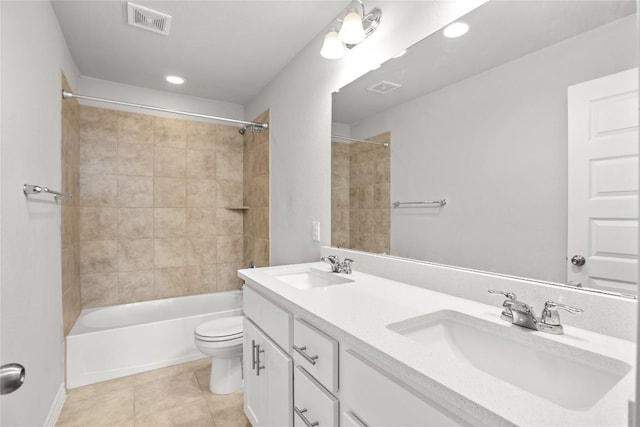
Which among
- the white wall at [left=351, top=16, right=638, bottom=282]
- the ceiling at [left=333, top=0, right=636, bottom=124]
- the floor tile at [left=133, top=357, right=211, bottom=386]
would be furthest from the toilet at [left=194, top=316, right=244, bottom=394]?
the ceiling at [left=333, top=0, right=636, bottom=124]

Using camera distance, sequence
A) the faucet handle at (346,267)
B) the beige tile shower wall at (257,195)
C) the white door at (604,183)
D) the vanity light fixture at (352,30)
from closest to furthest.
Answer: the white door at (604,183) → the vanity light fixture at (352,30) → the faucet handle at (346,267) → the beige tile shower wall at (257,195)

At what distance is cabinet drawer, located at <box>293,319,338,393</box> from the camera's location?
88 centimetres

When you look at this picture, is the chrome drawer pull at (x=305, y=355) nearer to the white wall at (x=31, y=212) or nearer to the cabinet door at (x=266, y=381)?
the cabinet door at (x=266, y=381)

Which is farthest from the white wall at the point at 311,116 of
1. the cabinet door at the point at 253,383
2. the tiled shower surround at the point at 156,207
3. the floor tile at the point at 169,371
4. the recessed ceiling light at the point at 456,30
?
the floor tile at the point at 169,371

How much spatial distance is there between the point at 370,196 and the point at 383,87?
56 cm

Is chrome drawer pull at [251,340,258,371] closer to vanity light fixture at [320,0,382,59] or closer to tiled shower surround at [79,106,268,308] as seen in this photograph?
vanity light fixture at [320,0,382,59]

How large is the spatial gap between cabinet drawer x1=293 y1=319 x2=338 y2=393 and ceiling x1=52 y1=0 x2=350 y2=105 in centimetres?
176

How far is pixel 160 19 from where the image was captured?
6.30 ft

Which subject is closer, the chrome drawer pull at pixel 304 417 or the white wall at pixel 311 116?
the chrome drawer pull at pixel 304 417

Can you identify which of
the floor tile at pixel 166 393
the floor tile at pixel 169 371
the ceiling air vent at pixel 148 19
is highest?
the ceiling air vent at pixel 148 19

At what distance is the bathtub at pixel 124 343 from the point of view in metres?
2.20

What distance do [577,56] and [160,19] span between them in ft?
7.10

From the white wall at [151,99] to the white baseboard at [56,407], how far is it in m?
2.32

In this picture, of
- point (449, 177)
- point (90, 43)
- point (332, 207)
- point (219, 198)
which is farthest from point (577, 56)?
point (219, 198)
